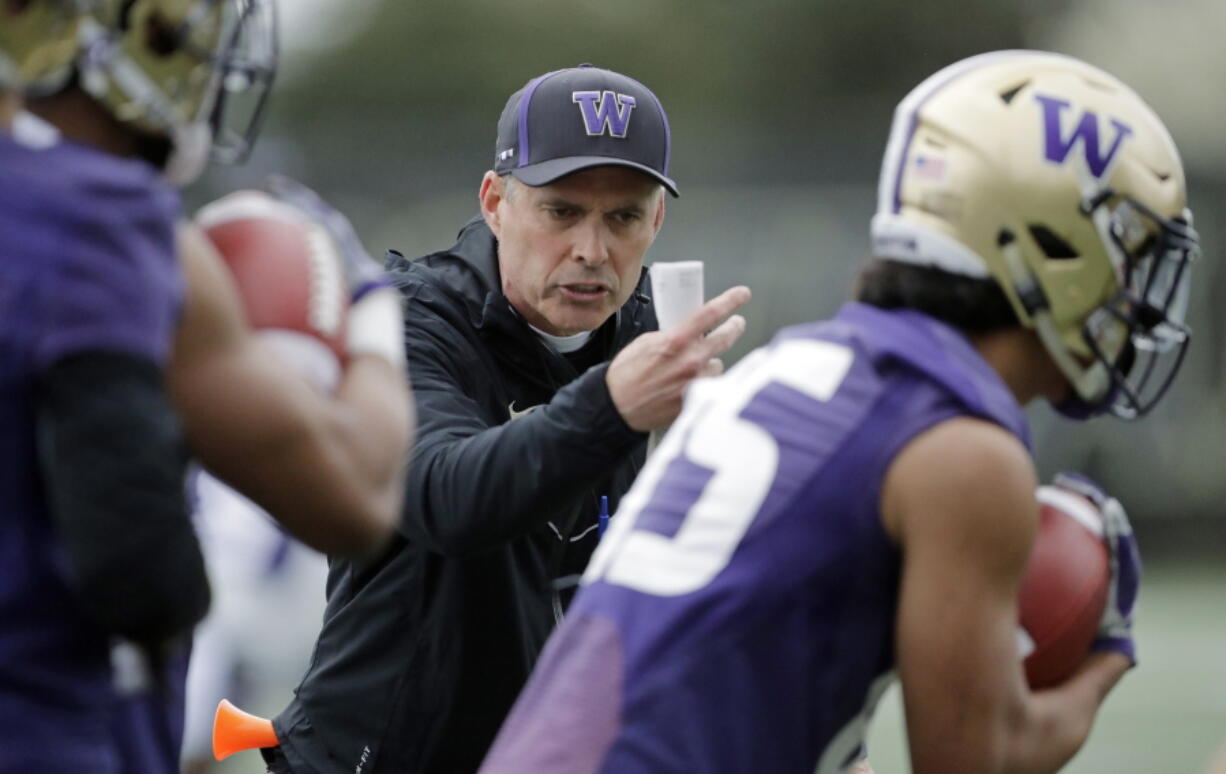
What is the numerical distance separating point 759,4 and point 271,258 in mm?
20433

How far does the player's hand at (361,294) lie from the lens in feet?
8.21

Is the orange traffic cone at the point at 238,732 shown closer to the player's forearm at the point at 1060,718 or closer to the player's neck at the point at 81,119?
the player's forearm at the point at 1060,718

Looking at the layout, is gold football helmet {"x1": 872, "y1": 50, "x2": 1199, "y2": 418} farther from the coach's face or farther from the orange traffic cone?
the orange traffic cone

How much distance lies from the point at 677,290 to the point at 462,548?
687mm

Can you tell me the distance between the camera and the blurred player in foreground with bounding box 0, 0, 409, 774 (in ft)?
6.82

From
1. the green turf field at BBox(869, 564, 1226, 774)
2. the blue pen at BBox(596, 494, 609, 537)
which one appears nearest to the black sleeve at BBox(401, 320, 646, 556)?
the blue pen at BBox(596, 494, 609, 537)

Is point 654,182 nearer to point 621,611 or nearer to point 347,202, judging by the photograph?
point 621,611

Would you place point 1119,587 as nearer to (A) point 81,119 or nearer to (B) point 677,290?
(B) point 677,290

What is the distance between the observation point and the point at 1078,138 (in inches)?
116

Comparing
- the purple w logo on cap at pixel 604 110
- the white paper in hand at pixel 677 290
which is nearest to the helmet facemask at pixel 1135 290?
the white paper in hand at pixel 677 290

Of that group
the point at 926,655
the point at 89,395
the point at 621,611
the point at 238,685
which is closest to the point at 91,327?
the point at 89,395

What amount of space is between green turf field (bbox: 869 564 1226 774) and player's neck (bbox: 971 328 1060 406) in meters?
5.09

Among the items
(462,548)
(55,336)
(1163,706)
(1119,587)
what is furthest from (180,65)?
(1163,706)

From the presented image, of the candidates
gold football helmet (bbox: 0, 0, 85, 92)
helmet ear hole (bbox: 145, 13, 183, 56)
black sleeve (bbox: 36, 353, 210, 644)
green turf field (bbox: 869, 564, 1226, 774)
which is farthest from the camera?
green turf field (bbox: 869, 564, 1226, 774)
